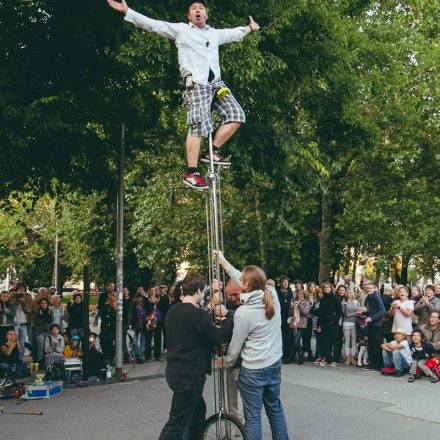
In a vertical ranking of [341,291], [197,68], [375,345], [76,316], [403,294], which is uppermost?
[197,68]

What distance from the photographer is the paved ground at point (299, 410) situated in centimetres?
917

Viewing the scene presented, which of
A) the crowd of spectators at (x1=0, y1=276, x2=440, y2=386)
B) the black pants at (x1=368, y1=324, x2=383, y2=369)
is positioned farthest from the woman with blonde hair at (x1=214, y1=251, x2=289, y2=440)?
the black pants at (x1=368, y1=324, x2=383, y2=369)

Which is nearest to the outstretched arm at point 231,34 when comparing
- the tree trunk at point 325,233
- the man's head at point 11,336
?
the man's head at point 11,336

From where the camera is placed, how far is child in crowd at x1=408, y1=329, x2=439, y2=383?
43.3ft

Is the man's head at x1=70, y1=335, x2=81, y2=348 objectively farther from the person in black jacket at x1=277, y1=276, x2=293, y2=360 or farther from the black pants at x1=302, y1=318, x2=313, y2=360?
the black pants at x1=302, y1=318, x2=313, y2=360

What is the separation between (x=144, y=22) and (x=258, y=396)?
12.5 ft

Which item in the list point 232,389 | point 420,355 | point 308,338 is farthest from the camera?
point 308,338

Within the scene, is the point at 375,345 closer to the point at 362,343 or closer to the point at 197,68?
the point at 362,343

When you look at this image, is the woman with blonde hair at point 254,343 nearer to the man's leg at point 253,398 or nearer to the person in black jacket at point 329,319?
the man's leg at point 253,398

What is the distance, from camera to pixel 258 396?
655cm

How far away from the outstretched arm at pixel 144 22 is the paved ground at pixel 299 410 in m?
5.40

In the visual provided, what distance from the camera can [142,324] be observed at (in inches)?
658

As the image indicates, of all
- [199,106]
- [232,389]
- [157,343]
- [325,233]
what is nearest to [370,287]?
[157,343]

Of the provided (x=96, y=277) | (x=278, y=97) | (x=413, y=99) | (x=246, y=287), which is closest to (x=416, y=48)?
(x=413, y=99)
